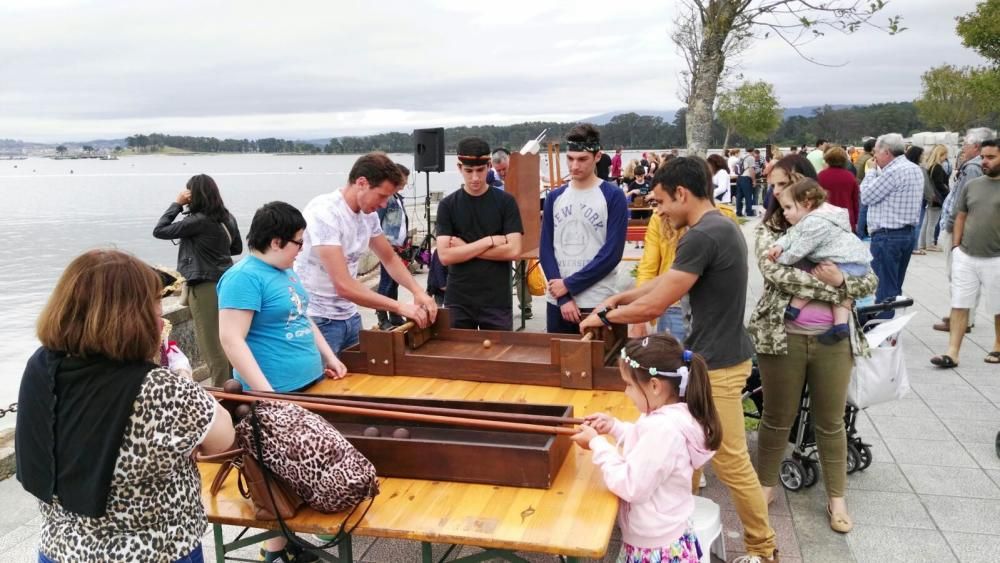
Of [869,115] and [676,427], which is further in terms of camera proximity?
[869,115]

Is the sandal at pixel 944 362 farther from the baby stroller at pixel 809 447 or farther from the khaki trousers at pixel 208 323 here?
the khaki trousers at pixel 208 323

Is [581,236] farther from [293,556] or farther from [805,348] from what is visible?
[293,556]

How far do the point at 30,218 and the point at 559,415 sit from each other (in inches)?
1430

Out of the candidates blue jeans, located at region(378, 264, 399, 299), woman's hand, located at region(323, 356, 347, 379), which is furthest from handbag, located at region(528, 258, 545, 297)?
woman's hand, located at region(323, 356, 347, 379)

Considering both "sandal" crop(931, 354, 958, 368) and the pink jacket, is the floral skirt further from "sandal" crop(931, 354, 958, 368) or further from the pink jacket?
"sandal" crop(931, 354, 958, 368)

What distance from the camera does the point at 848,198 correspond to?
7.25 meters

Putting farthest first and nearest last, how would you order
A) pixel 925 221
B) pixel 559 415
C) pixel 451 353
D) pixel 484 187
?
pixel 925 221 < pixel 484 187 < pixel 451 353 < pixel 559 415

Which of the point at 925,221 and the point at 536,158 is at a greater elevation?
the point at 536,158

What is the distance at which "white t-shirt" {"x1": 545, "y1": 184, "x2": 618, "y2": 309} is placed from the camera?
13.7 ft

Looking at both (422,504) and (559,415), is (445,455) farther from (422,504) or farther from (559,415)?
(559,415)

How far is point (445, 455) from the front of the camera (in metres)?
2.23

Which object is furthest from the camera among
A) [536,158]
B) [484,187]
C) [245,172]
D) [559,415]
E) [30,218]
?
[245,172]

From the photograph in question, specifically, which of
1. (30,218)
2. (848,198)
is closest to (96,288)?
(848,198)

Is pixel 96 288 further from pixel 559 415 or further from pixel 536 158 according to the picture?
pixel 536 158
